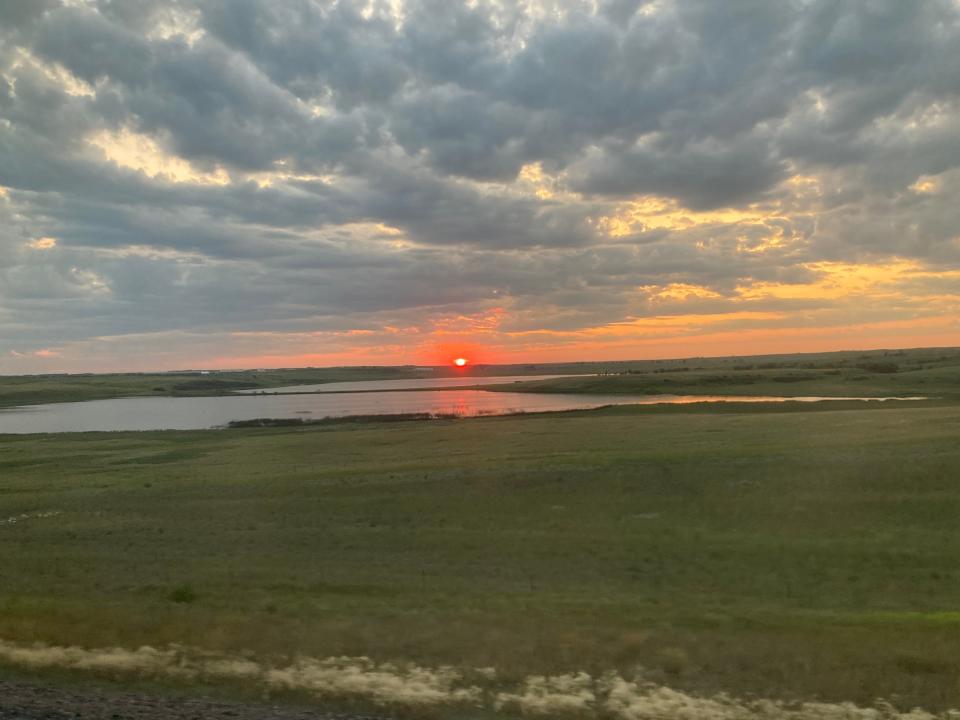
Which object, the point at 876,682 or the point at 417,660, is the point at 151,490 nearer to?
the point at 417,660

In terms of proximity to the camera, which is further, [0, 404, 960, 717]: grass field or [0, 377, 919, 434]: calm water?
[0, 377, 919, 434]: calm water

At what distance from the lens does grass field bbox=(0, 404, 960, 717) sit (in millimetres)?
13383

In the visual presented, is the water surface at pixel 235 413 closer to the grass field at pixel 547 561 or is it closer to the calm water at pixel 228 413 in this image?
the calm water at pixel 228 413

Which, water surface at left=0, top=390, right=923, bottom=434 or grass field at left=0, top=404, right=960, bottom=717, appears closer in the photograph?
grass field at left=0, top=404, right=960, bottom=717

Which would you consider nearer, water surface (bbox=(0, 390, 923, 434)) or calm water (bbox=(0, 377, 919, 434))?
water surface (bbox=(0, 390, 923, 434))

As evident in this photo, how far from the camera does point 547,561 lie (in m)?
21.5

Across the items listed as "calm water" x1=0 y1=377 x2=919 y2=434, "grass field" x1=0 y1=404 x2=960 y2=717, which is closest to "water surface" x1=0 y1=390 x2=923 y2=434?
"calm water" x1=0 y1=377 x2=919 y2=434

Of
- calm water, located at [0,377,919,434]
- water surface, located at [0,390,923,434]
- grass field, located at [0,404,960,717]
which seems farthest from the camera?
calm water, located at [0,377,919,434]

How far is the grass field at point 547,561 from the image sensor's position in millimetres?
13383

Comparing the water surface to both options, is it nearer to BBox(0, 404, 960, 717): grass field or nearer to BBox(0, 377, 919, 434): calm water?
BBox(0, 377, 919, 434): calm water

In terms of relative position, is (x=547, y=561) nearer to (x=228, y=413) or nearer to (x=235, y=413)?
(x=235, y=413)

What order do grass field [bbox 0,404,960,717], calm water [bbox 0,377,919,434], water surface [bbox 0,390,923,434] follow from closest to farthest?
grass field [bbox 0,404,960,717], water surface [bbox 0,390,923,434], calm water [bbox 0,377,919,434]

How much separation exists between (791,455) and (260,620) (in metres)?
27.0

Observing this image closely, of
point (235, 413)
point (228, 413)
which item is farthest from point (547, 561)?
point (228, 413)
